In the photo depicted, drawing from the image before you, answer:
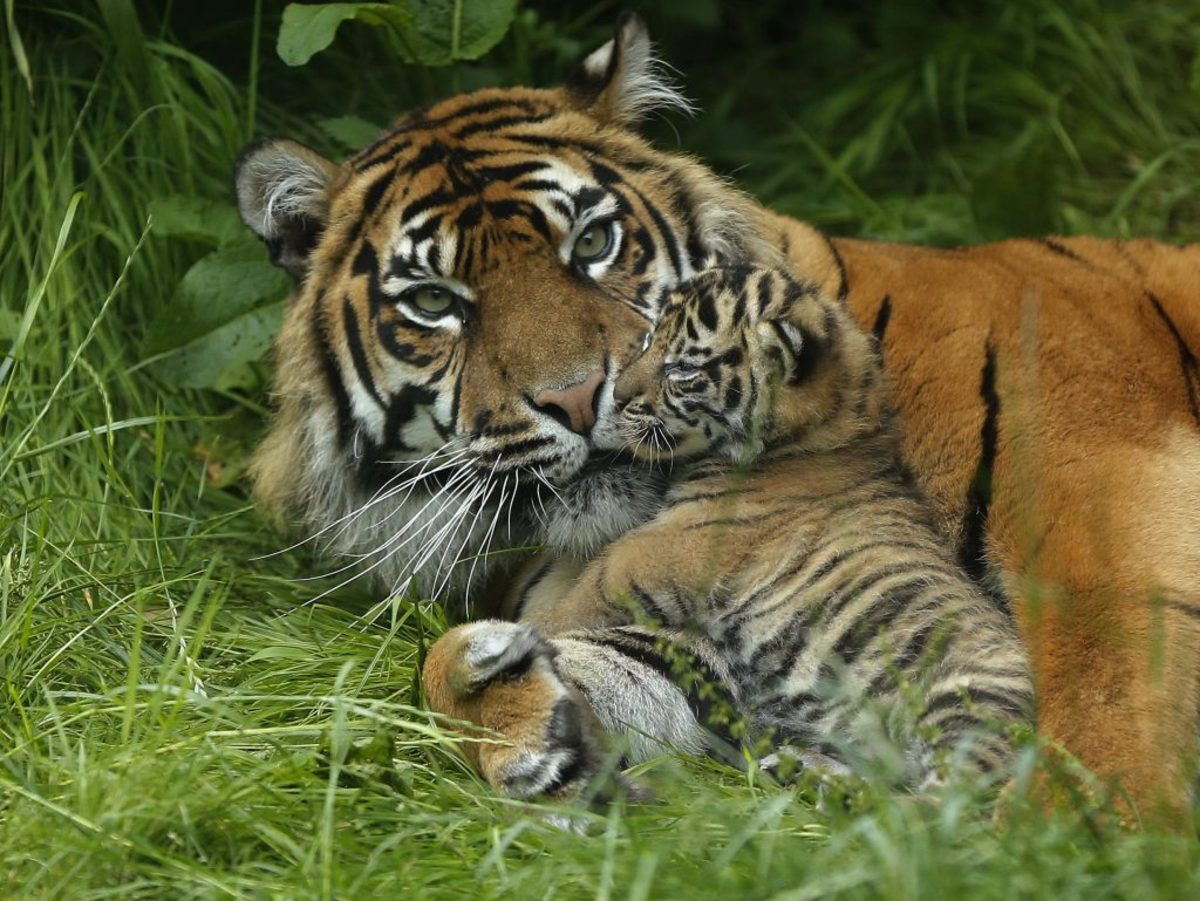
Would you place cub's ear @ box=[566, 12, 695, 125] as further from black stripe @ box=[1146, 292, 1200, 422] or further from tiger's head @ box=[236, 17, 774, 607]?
black stripe @ box=[1146, 292, 1200, 422]

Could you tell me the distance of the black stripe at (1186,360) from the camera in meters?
3.13

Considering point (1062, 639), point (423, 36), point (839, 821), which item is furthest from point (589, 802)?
point (423, 36)

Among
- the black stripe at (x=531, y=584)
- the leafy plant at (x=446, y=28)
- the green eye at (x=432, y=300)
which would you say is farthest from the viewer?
the leafy plant at (x=446, y=28)

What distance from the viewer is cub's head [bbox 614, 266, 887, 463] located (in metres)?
2.99

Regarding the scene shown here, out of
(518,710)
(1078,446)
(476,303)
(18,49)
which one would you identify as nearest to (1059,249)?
(1078,446)

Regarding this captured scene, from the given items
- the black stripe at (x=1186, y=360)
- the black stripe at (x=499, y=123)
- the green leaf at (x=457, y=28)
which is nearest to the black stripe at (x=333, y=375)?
the black stripe at (x=499, y=123)

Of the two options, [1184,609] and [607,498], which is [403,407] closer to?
[607,498]

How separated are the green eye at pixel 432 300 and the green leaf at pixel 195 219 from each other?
0.99 metres

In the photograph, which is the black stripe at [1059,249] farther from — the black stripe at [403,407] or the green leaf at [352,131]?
the green leaf at [352,131]

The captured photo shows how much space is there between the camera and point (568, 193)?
3.34m

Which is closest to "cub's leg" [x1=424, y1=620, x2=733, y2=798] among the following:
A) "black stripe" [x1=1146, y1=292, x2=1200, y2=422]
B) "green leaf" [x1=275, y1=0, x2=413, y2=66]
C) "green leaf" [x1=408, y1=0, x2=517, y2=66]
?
"black stripe" [x1=1146, y1=292, x2=1200, y2=422]

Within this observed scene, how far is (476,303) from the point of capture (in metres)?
3.22

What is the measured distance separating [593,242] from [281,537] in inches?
44.6

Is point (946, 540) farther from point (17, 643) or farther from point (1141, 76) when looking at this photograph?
point (1141, 76)
